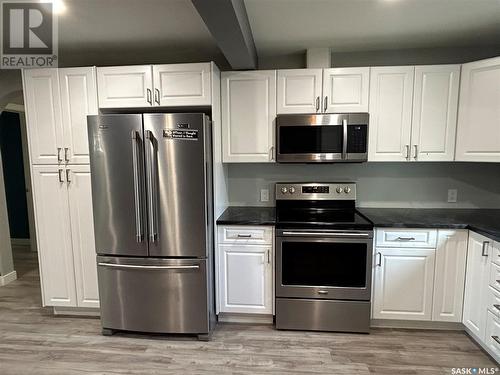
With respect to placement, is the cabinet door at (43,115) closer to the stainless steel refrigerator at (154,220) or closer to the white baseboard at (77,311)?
the stainless steel refrigerator at (154,220)

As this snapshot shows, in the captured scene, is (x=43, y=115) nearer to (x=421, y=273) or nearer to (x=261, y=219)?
(x=261, y=219)

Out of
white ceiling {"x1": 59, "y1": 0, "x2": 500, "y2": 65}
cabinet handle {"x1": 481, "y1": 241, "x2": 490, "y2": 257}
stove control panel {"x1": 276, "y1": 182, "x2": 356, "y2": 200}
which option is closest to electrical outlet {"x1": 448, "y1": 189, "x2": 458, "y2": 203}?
cabinet handle {"x1": 481, "y1": 241, "x2": 490, "y2": 257}

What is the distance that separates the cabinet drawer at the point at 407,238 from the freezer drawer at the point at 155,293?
4.74 feet

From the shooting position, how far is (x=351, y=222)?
2.26m

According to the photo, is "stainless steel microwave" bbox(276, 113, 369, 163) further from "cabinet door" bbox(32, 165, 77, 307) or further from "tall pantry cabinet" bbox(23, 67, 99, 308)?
"cabinet door" bbox(32, 165, 77, 307)

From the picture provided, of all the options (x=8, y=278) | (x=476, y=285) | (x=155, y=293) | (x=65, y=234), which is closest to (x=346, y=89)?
(x=476, y=285)

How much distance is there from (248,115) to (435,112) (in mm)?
1622

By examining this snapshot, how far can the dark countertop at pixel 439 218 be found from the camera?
83.4 inches

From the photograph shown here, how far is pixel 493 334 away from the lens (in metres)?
1.95

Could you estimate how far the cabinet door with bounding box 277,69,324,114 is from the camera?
8.09 ft

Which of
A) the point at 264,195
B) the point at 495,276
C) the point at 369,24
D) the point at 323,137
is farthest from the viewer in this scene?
the point at 264,195

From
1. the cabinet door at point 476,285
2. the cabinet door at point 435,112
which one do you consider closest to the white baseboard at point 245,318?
the cabinet door at point 476,285

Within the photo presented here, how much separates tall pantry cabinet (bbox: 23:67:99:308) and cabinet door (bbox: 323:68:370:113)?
78.7 inches

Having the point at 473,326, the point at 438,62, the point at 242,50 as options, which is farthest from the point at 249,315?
the point at 438,62
